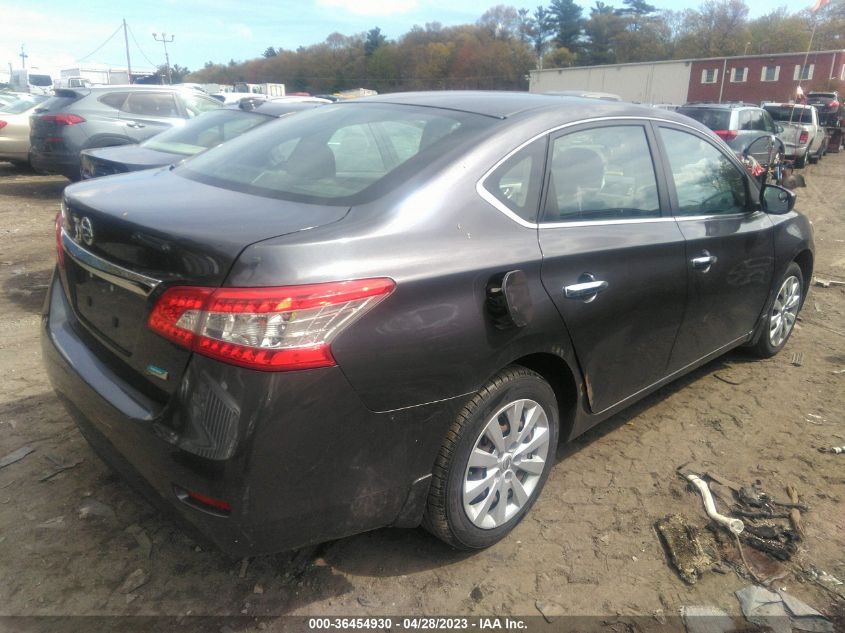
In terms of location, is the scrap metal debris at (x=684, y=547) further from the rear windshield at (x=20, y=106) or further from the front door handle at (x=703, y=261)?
the rear windshield at (x=20, y=106)

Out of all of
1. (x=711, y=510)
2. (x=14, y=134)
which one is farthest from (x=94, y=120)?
(x=711, y=510)

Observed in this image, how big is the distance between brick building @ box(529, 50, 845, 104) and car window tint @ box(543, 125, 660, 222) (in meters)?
44.2

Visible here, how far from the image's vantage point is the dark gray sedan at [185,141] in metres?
5.80

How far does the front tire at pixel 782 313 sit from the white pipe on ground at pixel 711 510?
5.38 ft

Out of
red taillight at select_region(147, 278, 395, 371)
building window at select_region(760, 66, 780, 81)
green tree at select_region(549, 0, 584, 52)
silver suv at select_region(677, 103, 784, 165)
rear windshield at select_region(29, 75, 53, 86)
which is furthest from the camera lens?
green tree at select_region(549, 0, 584, 52)

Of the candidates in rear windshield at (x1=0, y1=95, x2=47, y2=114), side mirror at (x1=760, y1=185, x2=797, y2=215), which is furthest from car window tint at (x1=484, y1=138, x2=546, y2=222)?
rear windshield at (x1=0, y1=95, x2=47, y2=114)

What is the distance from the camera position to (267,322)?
178 cm

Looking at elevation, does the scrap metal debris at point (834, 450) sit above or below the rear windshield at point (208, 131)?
below

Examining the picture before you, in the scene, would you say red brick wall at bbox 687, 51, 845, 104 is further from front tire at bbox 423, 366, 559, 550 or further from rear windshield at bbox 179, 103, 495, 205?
front tire at bbox 423, 366, 559, 550

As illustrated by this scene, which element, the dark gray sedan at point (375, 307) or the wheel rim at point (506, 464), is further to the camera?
the wheel rim at point (506, 464)

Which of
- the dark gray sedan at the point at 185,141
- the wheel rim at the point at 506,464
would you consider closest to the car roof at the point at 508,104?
the wheel rim at the point at 506,464

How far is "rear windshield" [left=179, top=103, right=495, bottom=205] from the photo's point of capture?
90.7 inches

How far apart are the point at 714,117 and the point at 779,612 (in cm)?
1273

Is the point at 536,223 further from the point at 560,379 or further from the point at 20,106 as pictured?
the point at 20,106
